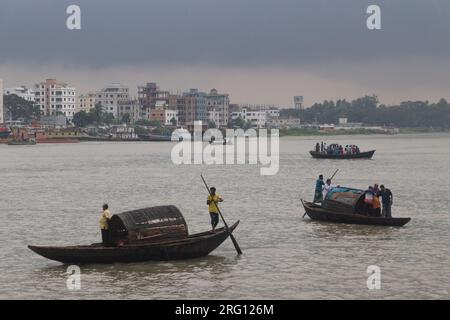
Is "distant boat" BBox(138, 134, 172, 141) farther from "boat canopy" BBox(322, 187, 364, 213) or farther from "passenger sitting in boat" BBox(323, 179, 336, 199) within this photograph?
"boat canopy" BBox(322, 187, 364, 213)

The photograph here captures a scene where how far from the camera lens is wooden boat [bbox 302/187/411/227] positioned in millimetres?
24750

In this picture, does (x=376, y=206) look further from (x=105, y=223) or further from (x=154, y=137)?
(x=154, y=137)

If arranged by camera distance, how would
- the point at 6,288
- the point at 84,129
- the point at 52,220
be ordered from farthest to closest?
the point at 84,129
the point at 52,220
the point at 6,288

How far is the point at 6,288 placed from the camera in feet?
Answer: 55.5

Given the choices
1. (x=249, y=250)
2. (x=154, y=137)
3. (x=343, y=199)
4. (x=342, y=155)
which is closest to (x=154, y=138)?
(x=154, y=137)

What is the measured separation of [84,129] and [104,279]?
152221 mm

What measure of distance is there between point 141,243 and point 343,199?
9350 millimetres

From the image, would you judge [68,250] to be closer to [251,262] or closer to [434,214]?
[251,262]

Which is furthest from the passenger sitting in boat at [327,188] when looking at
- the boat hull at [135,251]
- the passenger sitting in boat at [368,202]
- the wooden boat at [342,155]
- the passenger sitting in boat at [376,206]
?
the wooden boat at [342,155]

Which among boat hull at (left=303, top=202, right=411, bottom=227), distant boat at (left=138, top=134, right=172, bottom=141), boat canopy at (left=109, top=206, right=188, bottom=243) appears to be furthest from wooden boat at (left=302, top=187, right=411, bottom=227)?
distant boat at (left=138, top=134, right=172, bottom=141)

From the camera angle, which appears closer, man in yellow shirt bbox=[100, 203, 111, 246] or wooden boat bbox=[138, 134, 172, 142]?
man in yellow shirt bbox=[100, 203, 111, 246]

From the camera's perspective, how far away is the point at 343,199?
25359 mm

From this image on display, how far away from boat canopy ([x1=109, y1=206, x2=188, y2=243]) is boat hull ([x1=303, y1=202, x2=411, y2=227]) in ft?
26.4
